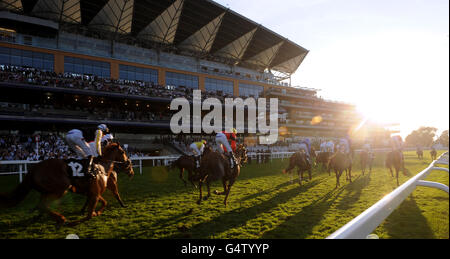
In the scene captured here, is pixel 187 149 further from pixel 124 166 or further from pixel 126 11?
pixel 126 11

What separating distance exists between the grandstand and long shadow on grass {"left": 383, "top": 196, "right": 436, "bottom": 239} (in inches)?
950

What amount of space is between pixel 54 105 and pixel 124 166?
27.8 m

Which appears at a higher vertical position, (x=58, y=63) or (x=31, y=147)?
(x=58, y=63)

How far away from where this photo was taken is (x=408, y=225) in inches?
176

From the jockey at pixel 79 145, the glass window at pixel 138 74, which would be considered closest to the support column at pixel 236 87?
the glass window at pixel 138 74

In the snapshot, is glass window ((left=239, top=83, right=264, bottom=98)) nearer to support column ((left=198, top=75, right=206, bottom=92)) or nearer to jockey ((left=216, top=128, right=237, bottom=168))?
support column ((left=198, top=75, right=206, bottom=92))

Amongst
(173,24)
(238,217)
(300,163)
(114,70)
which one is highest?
(173,24)

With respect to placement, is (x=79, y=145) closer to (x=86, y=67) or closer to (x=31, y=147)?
(x=31, y=147)

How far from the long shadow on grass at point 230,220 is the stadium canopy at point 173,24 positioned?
35957 millimetres

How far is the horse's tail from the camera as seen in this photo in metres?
4.32

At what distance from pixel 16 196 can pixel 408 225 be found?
741cm

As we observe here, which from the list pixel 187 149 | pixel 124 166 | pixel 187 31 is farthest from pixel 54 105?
pixel 124 166

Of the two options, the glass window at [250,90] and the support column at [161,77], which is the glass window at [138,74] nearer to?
the support column at [161,77]

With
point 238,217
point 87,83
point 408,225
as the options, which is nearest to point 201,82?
point 87,83
